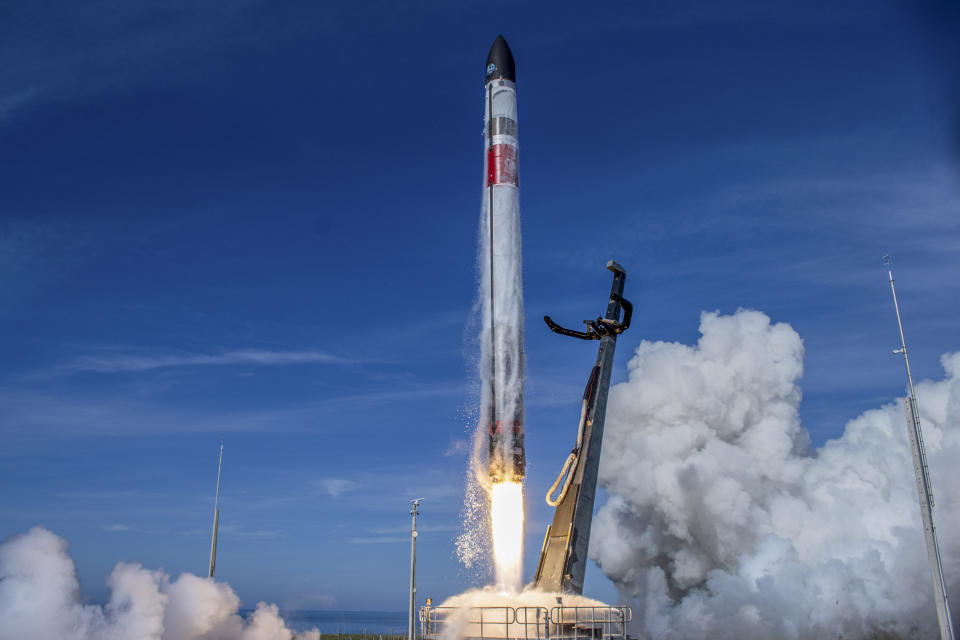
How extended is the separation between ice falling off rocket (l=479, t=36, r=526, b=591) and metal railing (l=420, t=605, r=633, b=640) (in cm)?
327

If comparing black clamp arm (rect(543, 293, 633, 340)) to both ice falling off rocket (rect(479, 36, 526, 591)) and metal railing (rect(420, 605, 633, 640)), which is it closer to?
ice falling off rocket (rect(479, 36, 526, 591))

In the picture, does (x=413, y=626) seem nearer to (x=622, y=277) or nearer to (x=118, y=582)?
(x=118, y=582)

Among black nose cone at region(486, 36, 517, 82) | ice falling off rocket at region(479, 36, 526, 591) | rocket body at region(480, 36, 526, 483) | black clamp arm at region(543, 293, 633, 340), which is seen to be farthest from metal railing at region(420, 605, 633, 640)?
black nose cone at region(486, 36, 517, 82)

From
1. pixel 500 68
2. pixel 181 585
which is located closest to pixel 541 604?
pixel 181 585

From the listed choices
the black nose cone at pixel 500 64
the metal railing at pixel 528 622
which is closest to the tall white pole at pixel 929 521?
the metal railing at pixel 528 622

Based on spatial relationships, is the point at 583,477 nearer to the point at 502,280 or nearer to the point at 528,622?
the point at 528,622

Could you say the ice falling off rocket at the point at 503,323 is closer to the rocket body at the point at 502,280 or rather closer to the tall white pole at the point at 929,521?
the rocket body at the point at 502,280

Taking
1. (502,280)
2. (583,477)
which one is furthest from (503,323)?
(583,477)

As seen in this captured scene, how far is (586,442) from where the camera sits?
3628 centimetres

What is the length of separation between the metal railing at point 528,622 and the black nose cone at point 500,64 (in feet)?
75.5

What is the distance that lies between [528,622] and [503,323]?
1212 centimetres

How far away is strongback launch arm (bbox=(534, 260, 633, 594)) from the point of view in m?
33.9

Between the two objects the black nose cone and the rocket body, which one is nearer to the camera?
the rocket body

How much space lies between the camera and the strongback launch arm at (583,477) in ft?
111
